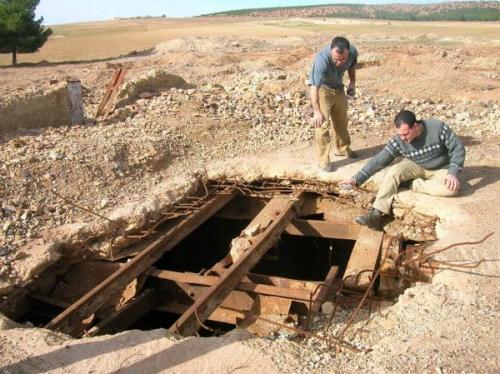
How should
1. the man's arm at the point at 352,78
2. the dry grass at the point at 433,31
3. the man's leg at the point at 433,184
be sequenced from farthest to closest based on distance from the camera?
1. the dry grass at the point at 433,31
2. the man's arm at the point at 352,78
3. the man's leg at the point at 433,184

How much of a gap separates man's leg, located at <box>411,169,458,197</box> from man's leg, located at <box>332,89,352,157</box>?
4.56ft

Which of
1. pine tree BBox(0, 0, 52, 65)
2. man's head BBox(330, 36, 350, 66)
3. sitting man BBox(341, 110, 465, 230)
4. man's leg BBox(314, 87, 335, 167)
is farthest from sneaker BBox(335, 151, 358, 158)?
pine tree BBox(0, 0, 52, 65)

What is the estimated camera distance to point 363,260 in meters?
5.27

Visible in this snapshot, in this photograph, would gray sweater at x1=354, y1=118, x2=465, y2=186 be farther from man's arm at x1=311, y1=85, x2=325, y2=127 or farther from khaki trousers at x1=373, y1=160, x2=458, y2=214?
man's arm at x1=311, y1=85, x2=325, y2=127

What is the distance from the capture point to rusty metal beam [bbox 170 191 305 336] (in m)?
4.26

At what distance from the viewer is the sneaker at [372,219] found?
18.7 feet

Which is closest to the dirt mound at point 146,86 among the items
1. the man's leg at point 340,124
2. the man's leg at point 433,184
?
the man's leg at point 340,124

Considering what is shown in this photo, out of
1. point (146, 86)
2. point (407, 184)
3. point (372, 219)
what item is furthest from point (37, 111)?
point (407, 184)

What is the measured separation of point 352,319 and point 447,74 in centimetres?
898

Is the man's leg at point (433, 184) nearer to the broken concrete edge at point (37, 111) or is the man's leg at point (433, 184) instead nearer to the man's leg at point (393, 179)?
the man's leg at point (393, 179)

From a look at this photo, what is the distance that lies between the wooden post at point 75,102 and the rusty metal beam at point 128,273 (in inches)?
124

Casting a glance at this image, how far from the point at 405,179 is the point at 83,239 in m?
3.51

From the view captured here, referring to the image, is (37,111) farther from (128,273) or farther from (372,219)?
(372,219)

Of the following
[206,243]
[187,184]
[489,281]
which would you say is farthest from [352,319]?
[206,243]
